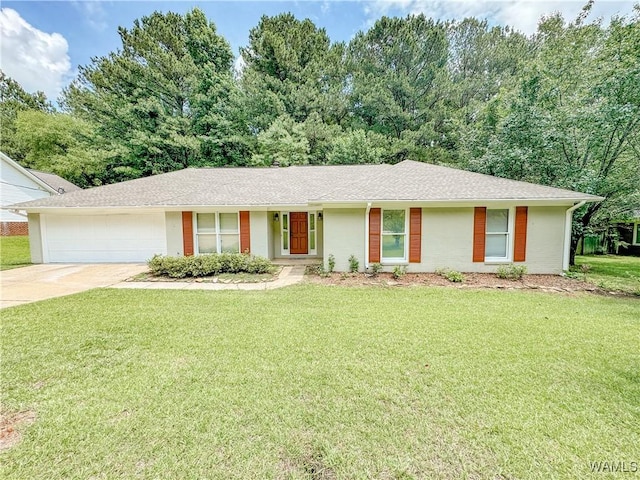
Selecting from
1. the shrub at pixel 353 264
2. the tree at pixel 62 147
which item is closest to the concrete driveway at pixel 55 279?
the shrub at pixel 353 264

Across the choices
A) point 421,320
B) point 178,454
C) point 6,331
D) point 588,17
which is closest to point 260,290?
point 421,320

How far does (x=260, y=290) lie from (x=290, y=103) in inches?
708

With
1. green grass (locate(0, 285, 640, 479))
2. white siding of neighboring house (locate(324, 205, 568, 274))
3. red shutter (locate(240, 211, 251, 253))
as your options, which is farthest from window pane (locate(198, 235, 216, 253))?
green grass (locate(0, 285, 640, 479))

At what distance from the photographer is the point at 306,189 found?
38.0 feet

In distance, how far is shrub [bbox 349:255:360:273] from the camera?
29.1 ft

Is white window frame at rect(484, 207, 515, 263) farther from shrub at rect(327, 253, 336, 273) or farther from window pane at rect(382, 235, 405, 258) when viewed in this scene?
shrub at rect(327, 253, 336, 273)

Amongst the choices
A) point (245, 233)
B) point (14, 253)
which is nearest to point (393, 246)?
point (245, 233)

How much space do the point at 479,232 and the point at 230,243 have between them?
27.4 feet

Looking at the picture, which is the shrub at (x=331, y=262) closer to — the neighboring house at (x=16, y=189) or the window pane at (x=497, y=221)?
the window pane at (x=497, y=221)

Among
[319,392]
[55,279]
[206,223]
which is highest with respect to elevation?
[206,223]

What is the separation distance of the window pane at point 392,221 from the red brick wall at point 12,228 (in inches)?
984

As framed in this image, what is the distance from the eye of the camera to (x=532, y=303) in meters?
6.23

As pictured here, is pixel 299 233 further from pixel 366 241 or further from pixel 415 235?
pixel 415 235

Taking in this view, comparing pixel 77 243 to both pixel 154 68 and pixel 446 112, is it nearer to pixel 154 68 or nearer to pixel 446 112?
pixel 154 68
